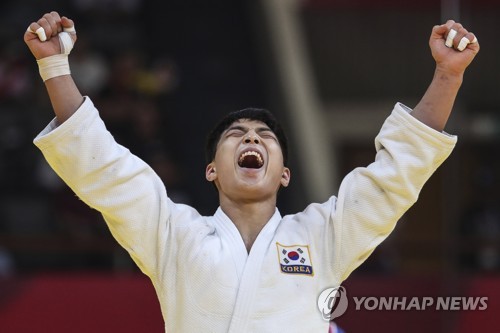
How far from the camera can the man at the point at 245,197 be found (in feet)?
10.4

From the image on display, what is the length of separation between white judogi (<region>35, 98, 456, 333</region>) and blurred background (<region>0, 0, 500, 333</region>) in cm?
280

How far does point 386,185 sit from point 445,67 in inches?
15.6

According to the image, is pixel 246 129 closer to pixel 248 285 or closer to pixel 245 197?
pixel 245 197

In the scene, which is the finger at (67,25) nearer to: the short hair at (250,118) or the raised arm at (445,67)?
the short hair at (250,118)

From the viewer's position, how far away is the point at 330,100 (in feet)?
38.5

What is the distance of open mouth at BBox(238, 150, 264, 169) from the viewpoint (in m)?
3.37

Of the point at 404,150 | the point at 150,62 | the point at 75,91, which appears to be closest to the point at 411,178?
the point at 404,150

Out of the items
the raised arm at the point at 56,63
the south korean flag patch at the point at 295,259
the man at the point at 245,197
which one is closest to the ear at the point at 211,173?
the man at the point at 245,197

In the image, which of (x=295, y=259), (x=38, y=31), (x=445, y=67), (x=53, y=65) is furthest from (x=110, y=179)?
(x=445, y=67)

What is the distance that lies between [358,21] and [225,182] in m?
7.40

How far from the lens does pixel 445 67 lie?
325cm

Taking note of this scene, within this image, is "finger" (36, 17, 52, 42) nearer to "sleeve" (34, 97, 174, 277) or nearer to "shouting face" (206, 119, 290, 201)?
"sleeve" (34, 97, 174, 277)

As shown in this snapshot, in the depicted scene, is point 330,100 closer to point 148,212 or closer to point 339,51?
point 339,51

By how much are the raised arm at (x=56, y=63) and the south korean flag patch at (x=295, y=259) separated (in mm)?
757
